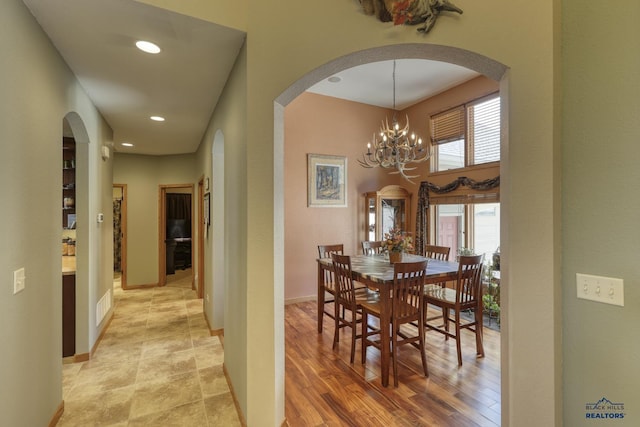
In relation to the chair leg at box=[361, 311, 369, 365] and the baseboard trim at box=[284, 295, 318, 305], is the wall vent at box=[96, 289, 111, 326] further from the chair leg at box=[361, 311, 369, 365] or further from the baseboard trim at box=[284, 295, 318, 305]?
the chair leg at box=[361, 311, 369, 365]

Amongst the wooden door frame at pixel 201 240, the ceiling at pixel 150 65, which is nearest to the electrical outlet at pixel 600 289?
the ceiling at pixel 150 65

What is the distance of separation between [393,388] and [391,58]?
2.47 m

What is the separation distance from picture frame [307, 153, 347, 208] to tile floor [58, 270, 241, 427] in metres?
2.54

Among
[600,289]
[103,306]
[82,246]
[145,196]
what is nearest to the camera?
[600,289]

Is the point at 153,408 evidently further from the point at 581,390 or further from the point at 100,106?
the point at 100,106

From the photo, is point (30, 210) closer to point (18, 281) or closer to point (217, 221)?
point (18, 281)

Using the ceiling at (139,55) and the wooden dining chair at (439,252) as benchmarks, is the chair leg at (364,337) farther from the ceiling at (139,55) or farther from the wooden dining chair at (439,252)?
the ceiling at (139,55)

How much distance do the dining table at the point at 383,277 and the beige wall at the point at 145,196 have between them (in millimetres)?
3637

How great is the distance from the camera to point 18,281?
1562 mm

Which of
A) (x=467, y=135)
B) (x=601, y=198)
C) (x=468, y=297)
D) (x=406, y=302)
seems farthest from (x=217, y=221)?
(x=467, y=135)

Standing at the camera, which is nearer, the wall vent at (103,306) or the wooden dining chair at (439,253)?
the wall vent at (103,306)

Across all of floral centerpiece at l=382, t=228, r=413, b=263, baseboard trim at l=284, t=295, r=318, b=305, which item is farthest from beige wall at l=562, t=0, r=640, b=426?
baseboard trim at l=284, t=295, r=318, b=305

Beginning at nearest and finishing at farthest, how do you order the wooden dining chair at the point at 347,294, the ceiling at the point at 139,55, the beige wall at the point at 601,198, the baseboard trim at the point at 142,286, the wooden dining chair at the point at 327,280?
the beige wall at the point at 601,198 → the ceiling at the point at 139,55 → the wooden dining chair at the point at 347,294 → the wooden dining chair at the point at 327,280 → the baseboard trim at the point at 142,286

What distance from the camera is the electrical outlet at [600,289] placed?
1.27m
